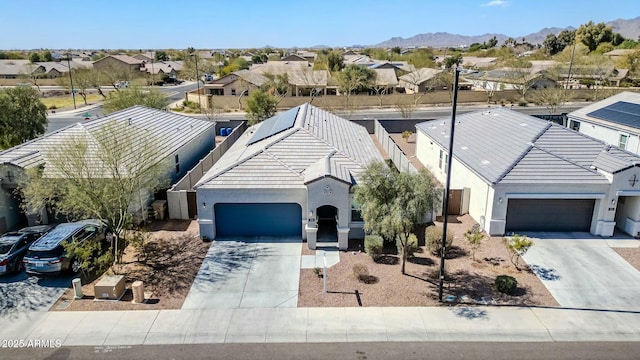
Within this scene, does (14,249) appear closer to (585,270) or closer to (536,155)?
(585,270)

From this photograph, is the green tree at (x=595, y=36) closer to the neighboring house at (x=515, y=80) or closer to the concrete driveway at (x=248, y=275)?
the neighboring house at (x=515, y=80)

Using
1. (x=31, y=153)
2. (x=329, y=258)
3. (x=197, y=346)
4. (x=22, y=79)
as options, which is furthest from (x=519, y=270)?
(x=22, y=79)

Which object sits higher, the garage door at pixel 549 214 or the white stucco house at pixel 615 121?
the white stucco house at pixel 615 121

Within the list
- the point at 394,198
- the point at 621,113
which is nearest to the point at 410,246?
the point at 394,198

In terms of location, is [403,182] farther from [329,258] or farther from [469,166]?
[469,166]

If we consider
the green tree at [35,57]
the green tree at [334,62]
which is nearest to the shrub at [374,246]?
the green tree at [334,62]

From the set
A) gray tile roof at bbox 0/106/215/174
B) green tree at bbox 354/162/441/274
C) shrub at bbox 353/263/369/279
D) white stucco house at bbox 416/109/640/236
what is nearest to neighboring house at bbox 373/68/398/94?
gray tile roof at bbox 0/106/215/174
